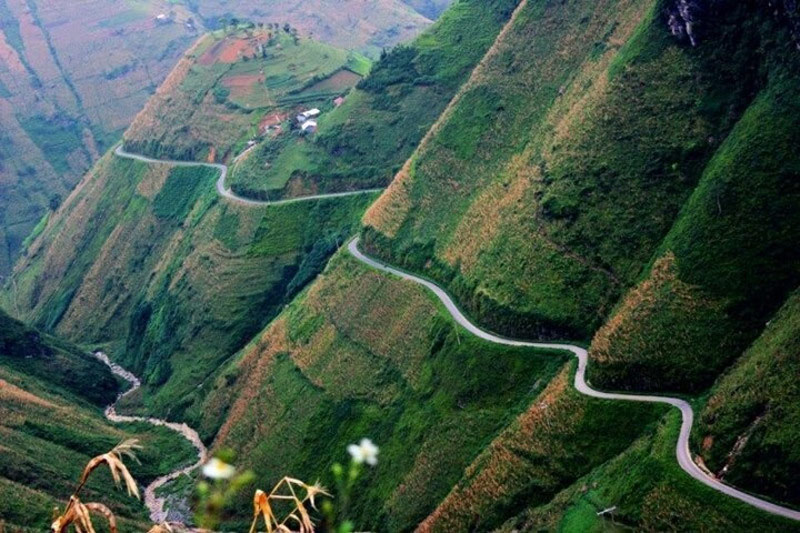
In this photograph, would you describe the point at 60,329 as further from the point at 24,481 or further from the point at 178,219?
the point at 24,481

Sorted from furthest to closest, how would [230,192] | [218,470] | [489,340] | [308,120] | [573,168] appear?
[308,120] → [230,192] → [573,168] → [489,340] → [218,470]

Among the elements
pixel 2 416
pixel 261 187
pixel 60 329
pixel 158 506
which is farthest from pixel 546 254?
pixel 60 329

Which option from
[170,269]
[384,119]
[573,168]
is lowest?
[170,269]

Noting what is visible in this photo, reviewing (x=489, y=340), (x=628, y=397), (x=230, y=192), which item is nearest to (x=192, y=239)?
(x=230, y=192)

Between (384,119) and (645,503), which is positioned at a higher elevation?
(645,503)

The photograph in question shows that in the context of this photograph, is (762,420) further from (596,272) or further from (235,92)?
(235,92)
